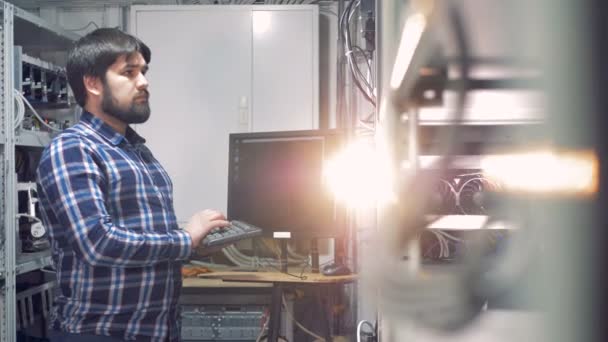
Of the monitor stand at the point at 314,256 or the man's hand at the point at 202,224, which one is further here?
the monitor stand at the point at 314,256

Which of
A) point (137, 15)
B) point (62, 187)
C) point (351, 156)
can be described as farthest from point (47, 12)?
point (62, 187)

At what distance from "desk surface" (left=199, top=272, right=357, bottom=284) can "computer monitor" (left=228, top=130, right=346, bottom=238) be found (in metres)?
0.17

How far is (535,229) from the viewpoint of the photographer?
16 centimetres

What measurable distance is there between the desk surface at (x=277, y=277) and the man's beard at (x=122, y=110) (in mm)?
952

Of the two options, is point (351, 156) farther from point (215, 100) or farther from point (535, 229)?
point (535, 229)

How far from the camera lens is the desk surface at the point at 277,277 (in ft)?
7.69

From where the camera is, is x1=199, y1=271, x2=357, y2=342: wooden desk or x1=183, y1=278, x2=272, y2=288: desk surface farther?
x1=183, y1=278, x2=272, y2=288: desk surface

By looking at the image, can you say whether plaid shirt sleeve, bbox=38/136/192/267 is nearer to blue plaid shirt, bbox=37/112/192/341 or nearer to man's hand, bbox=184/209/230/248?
blue plaid shirt, bbox=37/112/192/341

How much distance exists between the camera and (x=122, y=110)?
1615 millimetres

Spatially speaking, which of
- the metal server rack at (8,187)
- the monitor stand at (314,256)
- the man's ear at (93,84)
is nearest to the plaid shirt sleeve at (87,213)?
the man's ear at (93,84)

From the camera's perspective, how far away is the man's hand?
1.56 m

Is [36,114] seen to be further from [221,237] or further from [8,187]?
[221,237]

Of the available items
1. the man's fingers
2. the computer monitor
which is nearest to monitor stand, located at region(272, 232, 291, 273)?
the computer monitor

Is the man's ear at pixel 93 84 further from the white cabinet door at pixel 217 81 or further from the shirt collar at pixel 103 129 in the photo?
the white cabinet door at pixel 217 81
